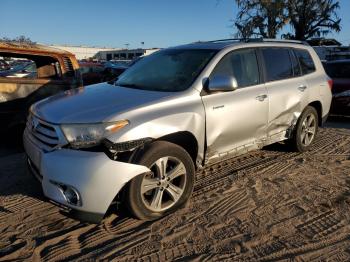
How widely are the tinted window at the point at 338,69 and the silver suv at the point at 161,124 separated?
16.7ft

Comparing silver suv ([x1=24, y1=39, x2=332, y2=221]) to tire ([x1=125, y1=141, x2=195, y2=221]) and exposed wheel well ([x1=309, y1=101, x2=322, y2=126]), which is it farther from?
exposed wheel well ([x1=309, y1=101, x2=322, y2=126])

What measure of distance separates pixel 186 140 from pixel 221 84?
2.42 ft

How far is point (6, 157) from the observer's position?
6.18 m

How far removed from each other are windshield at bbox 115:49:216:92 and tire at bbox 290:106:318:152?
2131 millimetres

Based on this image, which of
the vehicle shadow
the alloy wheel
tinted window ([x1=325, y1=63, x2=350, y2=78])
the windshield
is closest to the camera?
the alloy wheel

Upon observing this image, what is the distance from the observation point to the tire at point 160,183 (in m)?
3.63

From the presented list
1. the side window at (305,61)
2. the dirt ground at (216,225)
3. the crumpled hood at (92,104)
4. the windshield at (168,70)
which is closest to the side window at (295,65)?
the side window at (305,61)

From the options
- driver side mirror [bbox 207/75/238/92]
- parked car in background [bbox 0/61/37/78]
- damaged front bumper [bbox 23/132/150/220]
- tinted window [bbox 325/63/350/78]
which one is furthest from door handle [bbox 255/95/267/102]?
tinted window [bbox 325/63/350/78]

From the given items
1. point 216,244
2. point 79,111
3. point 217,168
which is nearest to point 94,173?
point 79,111

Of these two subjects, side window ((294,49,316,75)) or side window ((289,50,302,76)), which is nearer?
side window ((289,50,302,76))

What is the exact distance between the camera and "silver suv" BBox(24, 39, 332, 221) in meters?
3.45

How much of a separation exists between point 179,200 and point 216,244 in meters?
0.76

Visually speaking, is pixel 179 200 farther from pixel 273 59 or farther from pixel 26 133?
pixel 273 59

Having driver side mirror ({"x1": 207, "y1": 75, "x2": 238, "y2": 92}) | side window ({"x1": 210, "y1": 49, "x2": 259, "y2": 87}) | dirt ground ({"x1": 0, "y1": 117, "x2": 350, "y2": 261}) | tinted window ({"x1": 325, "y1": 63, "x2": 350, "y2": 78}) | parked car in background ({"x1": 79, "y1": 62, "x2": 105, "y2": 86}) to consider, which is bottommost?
dirt ground ({"x1": 0, "y1": 117, "x2": 350, "y2": 261})
